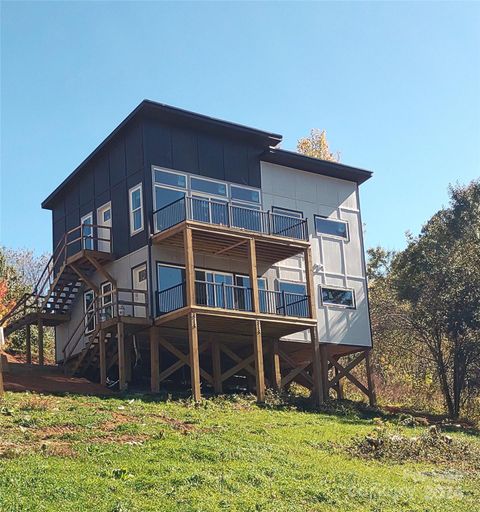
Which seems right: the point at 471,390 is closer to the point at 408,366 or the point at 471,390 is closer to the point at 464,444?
the point at 408,366

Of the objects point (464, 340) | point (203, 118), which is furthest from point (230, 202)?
point (464, 340)

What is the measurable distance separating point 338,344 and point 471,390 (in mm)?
8325

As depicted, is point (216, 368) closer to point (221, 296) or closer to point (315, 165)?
point (221, 296)

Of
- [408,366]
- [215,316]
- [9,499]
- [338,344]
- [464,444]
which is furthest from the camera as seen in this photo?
[408,366]

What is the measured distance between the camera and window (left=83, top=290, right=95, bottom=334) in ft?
103

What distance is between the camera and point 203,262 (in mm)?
30688

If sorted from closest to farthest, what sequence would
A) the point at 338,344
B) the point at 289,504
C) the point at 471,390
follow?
the point at 289,504
the point at 338,344
the point at 471,390

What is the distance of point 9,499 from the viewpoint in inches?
544

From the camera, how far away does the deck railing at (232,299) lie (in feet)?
94.7

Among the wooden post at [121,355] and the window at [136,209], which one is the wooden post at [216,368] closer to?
the wooden post at [121,355]

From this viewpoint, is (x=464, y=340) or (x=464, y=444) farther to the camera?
(x=464, y=340)

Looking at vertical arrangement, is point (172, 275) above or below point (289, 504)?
above

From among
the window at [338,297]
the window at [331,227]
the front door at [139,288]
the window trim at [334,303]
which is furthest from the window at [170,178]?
the window at [338,297]

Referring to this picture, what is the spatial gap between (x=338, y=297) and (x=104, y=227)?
9.47 meters
